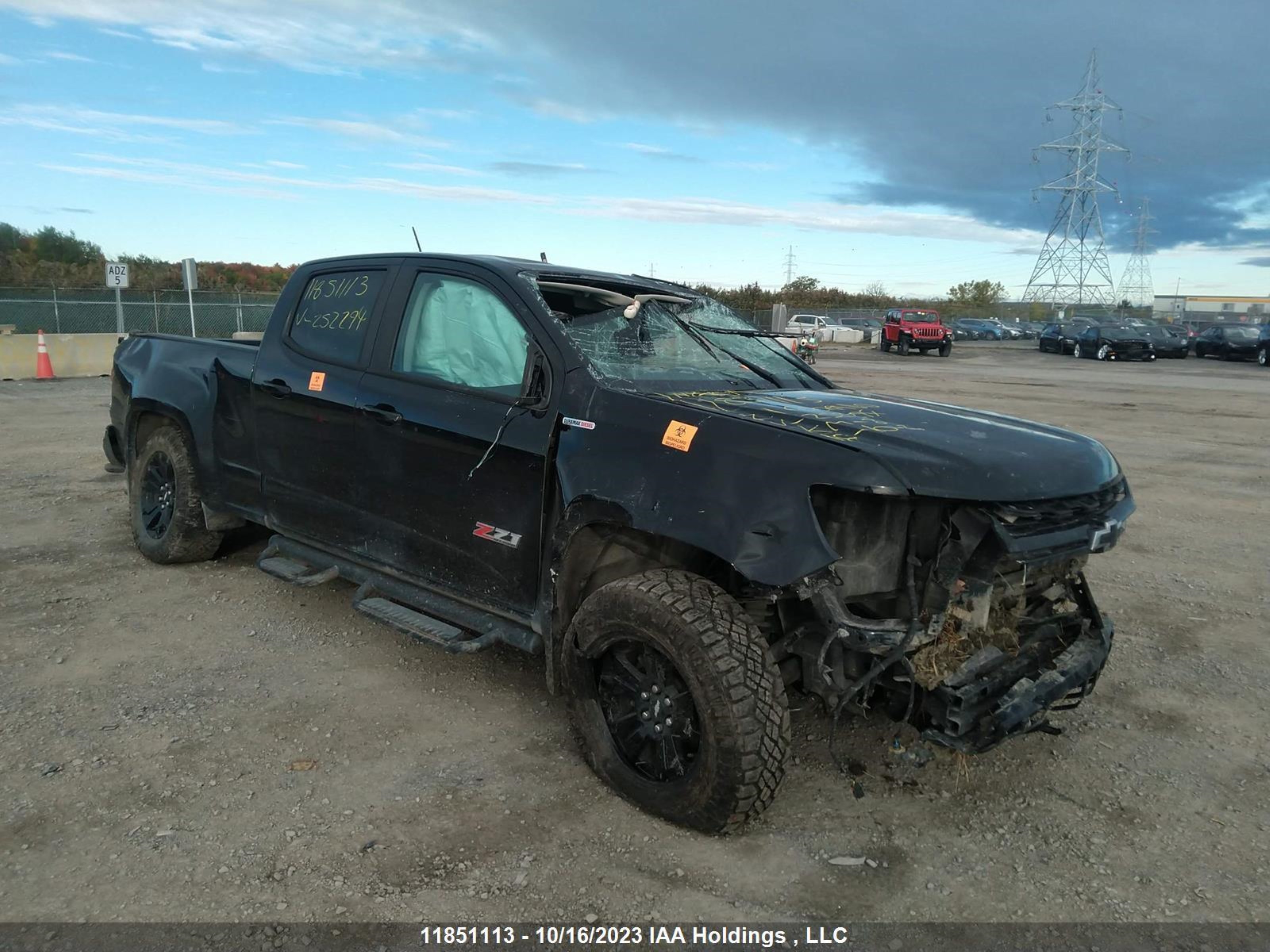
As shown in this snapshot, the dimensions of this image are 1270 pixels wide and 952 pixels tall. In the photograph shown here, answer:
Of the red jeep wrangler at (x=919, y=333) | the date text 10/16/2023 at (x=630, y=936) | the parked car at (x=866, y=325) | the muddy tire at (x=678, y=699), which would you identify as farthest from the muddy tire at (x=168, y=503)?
the parked car at (x=866, y=325)

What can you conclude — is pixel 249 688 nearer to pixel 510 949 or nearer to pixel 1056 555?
pixel 510 949

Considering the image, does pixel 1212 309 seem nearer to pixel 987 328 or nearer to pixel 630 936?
pixel 987 328

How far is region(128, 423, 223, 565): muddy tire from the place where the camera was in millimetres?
5328

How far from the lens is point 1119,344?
35.4 metres

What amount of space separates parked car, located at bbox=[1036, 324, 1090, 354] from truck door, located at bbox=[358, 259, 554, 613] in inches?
1544

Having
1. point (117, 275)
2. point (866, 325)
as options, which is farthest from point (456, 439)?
point (866, 325)

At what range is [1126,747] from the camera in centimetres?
376

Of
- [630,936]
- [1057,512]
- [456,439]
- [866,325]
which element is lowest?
[630,936]

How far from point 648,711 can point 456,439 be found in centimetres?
135

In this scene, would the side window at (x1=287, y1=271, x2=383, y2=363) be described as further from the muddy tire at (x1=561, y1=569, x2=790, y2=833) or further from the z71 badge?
the muddy tire at (x1=561, y1=569, x2=790, y2=833)

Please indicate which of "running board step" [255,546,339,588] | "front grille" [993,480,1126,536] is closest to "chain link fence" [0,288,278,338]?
"running board step" [255,546,339,588]

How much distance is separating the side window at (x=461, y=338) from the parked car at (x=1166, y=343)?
37.6 m

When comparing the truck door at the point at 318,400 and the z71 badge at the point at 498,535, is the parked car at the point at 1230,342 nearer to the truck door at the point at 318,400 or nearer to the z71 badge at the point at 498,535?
the truck door at the point at 318,400

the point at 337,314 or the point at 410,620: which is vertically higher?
the point at 337,314
